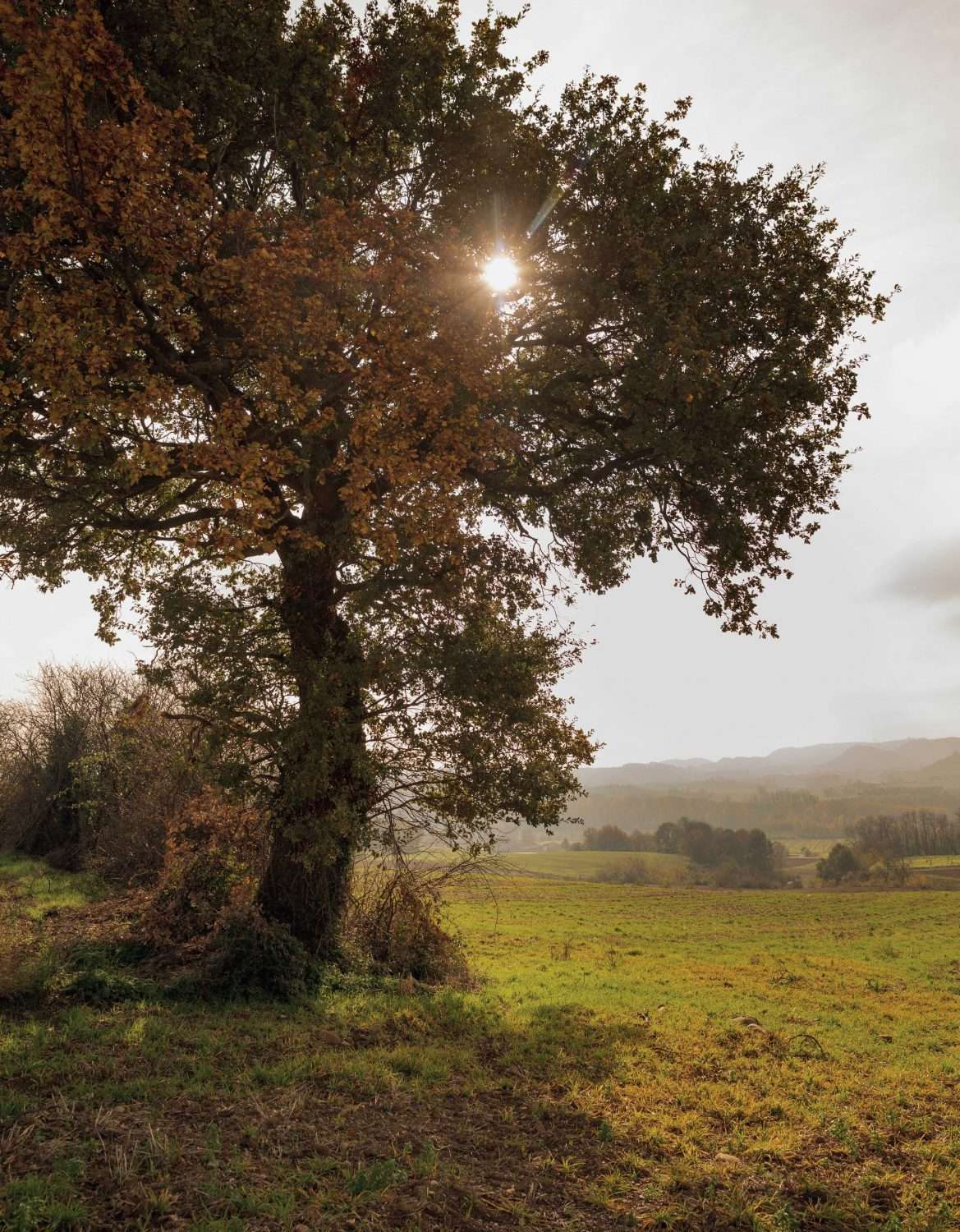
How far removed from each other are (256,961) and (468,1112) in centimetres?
532

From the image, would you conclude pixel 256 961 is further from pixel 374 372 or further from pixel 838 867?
pixel 838 867

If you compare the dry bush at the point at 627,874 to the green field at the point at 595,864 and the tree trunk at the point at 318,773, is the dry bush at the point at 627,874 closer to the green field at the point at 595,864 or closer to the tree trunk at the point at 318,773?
the green field at the point at 595,864

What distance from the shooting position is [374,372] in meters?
11.2

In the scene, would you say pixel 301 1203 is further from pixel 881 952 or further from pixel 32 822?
pixel 881 952

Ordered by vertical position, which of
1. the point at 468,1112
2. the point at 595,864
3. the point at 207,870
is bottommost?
the point at 595,864

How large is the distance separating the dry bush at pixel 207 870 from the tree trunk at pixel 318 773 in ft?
2.43

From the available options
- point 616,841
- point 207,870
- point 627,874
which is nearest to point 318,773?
point 207,870

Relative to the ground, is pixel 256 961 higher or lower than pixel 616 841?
higher

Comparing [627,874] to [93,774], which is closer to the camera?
[93,774]

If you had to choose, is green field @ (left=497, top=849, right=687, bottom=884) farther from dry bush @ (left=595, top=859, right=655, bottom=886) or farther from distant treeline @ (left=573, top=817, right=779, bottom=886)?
distant treeline @ (left=573, top=817, right=779, bottom=886)

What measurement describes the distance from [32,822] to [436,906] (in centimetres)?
2077

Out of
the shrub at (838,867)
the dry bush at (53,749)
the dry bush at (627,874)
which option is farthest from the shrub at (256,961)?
the shrub at (838,867)

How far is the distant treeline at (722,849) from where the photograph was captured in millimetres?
84500

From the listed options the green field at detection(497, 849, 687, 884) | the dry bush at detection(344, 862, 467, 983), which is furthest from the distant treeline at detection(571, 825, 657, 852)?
the dry bush at detection(344, 862, 467, 983)
